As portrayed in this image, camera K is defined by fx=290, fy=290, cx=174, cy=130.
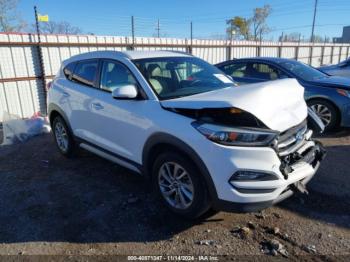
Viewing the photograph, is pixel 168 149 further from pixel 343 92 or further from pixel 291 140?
pixel 343 92

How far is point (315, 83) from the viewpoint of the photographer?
19.9 feet

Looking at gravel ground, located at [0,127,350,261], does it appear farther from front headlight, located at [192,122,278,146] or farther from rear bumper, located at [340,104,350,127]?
rear bumper, located at [340,104,350,127]

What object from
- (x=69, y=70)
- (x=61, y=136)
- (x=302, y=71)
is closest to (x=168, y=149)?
(x=69, y=70)

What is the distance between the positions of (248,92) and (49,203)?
8.99 feet

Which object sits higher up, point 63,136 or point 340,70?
point 340,70

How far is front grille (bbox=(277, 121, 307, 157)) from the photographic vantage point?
2.72 metres

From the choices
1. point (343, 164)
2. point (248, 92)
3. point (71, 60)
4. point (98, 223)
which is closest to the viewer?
point (248, 92)

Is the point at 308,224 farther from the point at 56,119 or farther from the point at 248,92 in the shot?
the point at 56,119

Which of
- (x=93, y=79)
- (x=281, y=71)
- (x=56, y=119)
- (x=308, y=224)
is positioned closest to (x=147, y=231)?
(x=308, y=224)

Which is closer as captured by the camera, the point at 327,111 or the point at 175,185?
the point at 175,185

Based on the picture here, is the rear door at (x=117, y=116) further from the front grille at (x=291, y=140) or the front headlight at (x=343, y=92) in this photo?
the front headlight at (x=343, y=92)

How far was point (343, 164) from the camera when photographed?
448 cm

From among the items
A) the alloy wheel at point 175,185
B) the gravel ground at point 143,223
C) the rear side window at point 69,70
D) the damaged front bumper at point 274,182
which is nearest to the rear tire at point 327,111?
the gravel ground at point 143,223

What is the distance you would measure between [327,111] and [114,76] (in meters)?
4.49
